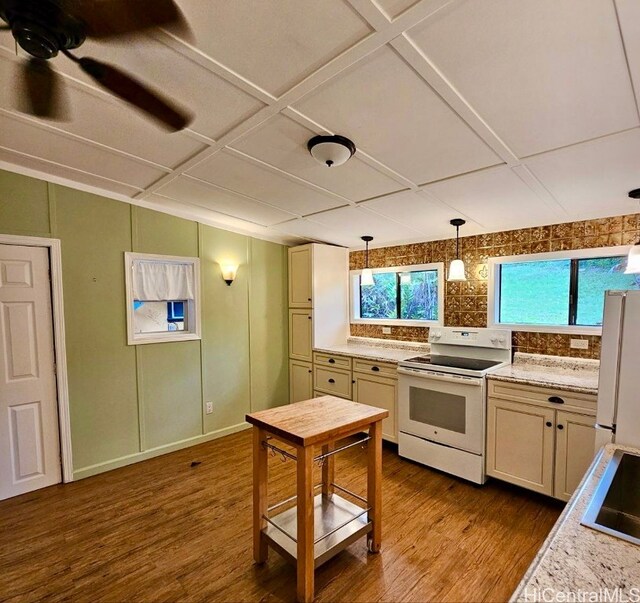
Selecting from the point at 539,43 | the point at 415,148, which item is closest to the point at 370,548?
the point at 415,148

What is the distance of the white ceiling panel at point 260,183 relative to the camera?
2.29 metres

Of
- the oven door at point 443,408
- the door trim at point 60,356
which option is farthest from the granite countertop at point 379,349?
the door trim at point 60,356

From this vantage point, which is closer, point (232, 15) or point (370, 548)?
point (232, 15)

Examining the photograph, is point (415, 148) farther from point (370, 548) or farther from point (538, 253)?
point (370, 548)

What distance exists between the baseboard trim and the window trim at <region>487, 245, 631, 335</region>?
120 inches

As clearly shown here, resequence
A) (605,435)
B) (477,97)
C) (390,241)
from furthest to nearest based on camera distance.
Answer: (390,241) → (605,435) → (477,97)

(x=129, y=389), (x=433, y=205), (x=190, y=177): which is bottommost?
(x=129, y=389)

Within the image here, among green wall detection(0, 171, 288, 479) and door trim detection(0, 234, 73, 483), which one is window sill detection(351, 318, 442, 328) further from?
door trim detection(0, 234, 73, 483)

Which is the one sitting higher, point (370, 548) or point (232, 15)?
point (232, 15)

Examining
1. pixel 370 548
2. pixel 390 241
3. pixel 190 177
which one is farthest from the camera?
pixel 390 241

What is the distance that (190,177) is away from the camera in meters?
2.59

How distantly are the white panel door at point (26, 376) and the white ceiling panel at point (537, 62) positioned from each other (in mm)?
3166

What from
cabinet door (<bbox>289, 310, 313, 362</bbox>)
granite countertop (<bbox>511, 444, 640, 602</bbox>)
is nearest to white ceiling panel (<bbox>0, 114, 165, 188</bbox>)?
cabinet door (<bbox>289, 310, 313, 362</bbox>)

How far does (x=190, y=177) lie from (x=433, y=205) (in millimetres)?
1913
